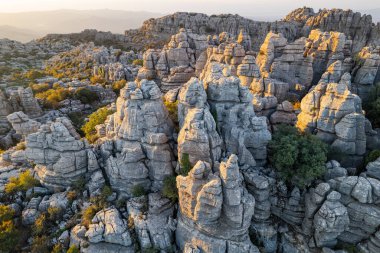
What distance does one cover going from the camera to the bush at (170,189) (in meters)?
24.0

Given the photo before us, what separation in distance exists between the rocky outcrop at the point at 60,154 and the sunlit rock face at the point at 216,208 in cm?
977

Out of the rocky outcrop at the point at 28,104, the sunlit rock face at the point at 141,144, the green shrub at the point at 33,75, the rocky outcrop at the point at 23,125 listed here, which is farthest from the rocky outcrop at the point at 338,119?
the green shrub at the point at 33,75

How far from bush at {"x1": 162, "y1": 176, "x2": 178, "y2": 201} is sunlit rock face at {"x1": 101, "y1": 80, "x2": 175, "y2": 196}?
0.82 meters

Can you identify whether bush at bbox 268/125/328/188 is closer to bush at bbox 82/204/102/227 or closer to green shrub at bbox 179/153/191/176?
green shrub at bbox 179/153/191/176

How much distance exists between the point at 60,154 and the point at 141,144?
7872mm

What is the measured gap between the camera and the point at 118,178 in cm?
2589

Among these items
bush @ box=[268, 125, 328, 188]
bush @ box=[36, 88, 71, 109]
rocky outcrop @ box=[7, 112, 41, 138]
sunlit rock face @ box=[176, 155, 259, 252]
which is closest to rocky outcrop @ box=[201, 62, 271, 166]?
bush @ box=[268, 125, 328, 188]

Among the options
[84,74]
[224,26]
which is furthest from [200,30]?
[84,74]

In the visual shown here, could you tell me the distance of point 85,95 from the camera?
57438 mm

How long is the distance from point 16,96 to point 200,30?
2908 inches

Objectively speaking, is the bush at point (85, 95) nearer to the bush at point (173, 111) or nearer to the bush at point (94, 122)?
the bush at point (94, 122)

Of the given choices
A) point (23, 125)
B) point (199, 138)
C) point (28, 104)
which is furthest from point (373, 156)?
point (28, 104)

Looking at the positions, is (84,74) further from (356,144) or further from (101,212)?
(356,144)

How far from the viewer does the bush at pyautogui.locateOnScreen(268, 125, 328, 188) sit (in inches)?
925
